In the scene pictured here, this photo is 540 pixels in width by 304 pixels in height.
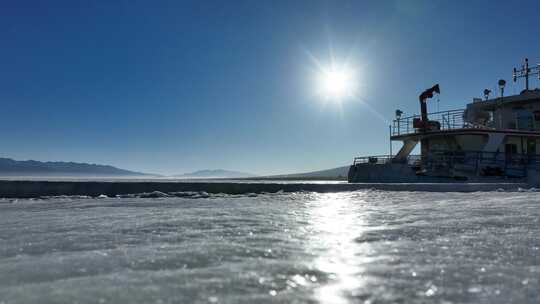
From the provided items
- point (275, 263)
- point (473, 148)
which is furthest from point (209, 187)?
point (473, 148)

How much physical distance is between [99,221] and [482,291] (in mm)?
3248

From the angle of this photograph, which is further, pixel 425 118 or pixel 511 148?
pixel 425 118

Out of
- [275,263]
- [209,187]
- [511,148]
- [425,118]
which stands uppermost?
[425,118]

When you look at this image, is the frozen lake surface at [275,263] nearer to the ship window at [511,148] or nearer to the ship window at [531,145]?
the ship window at [511,148]

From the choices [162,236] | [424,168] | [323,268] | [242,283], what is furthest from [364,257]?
[424,168]

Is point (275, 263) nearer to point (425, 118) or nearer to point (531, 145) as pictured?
point (425, 118)

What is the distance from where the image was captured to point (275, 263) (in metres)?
1.86

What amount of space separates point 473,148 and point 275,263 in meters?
18.4

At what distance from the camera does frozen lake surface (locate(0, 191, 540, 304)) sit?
1.44 metres

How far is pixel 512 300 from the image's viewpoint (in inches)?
54.1

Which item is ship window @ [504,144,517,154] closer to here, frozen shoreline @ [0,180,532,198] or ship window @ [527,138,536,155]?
ship window @ [527,138,536,155]

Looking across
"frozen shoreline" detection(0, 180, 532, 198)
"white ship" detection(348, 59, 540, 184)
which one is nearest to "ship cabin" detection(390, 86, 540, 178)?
"white ship" detection(348, 59, 540, 184)

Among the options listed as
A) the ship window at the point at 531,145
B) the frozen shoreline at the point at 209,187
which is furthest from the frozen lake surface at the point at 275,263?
the ship window at the point at 531,145

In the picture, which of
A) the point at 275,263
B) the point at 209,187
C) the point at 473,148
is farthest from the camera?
the point at 473,148
